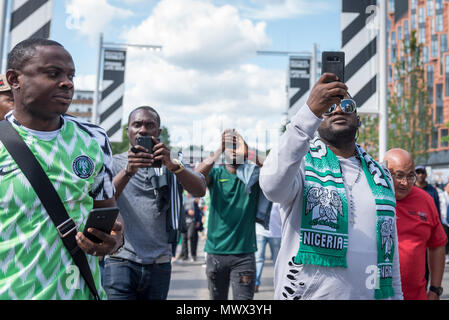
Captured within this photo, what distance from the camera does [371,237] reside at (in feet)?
8.14

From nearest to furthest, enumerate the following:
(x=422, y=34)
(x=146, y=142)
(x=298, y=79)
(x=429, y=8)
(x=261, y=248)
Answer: (x=146, y=142), (x=261, y=248), (x=298, y=79), (x=429, y=8), (x=422, y=34)

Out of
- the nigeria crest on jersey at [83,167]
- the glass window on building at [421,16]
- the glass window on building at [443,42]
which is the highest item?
the glass window on building at [421,16]

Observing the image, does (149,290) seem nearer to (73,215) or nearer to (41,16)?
(73,215)

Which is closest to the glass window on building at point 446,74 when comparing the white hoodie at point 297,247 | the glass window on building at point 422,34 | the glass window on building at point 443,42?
the glass window on building at point 443,42

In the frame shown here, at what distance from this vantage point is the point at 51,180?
206 cm

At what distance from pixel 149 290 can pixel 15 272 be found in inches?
83.5

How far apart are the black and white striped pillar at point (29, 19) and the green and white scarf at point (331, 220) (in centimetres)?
258

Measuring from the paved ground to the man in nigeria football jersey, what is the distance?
17.9 ft

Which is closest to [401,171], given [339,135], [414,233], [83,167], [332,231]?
[414,233]

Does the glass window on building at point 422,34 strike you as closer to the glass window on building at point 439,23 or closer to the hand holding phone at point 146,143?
the glass window on building at point 439,23

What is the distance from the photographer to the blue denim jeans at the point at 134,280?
3887 mm

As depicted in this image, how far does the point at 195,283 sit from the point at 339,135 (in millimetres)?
7022

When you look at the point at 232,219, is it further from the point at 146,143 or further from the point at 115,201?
the point at 115,201
